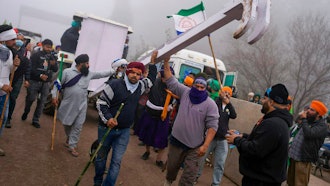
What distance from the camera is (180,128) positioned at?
452 centimetres

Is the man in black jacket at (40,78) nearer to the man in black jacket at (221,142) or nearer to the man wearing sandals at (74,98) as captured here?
the man wearing sandals at (74,98)

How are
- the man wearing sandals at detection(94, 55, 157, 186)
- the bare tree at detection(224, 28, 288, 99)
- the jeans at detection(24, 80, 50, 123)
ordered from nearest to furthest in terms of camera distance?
the man wearing sandals at detection(94, 55, 157, 186)
the jeans at detection(24, 80, 50, 123)
the bare tree at detection(224, 28, 288, 99)

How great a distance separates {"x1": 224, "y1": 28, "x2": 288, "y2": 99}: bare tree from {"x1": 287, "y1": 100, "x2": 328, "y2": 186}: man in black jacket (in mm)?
16841

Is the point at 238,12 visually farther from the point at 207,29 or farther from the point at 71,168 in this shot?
the point at 71,168

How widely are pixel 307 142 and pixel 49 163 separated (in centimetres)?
474

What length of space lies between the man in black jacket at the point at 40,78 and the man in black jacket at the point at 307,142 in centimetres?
575

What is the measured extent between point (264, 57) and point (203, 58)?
1190cm

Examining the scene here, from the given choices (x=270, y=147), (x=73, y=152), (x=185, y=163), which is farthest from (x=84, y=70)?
(x=270, y=147)

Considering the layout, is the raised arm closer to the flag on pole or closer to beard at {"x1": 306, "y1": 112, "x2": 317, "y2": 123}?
the flag on pole

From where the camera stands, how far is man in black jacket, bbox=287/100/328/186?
554 cm

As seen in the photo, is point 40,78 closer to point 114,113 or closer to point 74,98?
point 74,98

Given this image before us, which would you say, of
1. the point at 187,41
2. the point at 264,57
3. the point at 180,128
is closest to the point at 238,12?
the point at 187,41

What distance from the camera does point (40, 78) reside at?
7.23 meters

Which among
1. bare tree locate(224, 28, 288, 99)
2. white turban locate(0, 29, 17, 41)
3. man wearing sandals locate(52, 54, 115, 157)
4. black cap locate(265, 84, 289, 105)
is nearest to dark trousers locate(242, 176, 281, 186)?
black cap locate(265, 84, 289, 105)
